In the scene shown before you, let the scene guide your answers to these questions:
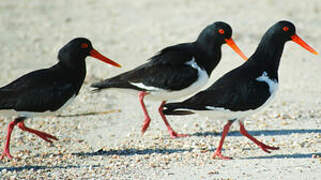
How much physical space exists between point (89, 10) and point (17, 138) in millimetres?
11322

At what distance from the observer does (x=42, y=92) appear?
7707 mm

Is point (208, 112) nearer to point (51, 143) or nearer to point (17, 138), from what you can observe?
point (51, 143)

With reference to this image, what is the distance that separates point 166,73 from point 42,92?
1.91 metres

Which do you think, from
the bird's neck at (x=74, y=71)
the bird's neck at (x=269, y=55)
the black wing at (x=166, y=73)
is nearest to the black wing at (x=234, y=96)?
the bird's neck at (x=269, y=55)

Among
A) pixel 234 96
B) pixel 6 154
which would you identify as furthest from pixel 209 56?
pixel 6 154

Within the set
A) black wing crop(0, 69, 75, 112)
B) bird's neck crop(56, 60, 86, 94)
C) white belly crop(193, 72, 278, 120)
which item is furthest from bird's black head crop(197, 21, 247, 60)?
black wing crop(0, 69, 75, 112)

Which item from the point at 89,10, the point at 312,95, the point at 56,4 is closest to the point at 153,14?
the point at 89,10

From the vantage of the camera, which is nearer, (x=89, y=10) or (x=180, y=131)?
(x=180, y=131)

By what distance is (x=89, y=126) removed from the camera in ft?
30.8

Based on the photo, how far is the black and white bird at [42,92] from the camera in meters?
7.57

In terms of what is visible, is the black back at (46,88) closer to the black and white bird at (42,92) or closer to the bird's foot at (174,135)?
the black and white bird at (42,92)

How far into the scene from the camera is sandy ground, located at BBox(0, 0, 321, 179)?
7074 mm

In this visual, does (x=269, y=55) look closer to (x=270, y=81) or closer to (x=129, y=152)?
(x=270, y=81)

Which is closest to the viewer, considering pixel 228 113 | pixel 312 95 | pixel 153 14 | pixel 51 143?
pixel 228 113
